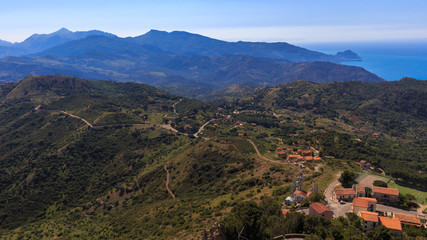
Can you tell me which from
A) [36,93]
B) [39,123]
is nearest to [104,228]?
[39,123]

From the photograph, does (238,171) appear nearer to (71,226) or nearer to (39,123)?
(71,226)

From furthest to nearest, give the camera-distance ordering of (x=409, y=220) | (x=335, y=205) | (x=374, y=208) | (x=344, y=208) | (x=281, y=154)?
1. (x=281, y=154)
2. (x=335, y=205)
3. (x=344, y=208)
4. (x=374, y=208)
5. (x=409, y=220)

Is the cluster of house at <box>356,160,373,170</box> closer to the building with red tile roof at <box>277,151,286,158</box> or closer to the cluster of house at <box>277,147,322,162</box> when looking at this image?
the cluster of house at <box>277,147,322,162</box>

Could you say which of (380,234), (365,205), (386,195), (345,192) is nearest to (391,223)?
(380,234)

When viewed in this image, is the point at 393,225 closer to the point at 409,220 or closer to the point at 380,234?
the point at 380,234

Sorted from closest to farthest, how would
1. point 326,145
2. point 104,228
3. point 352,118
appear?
point 104,228, point 326,145, point 352,118
